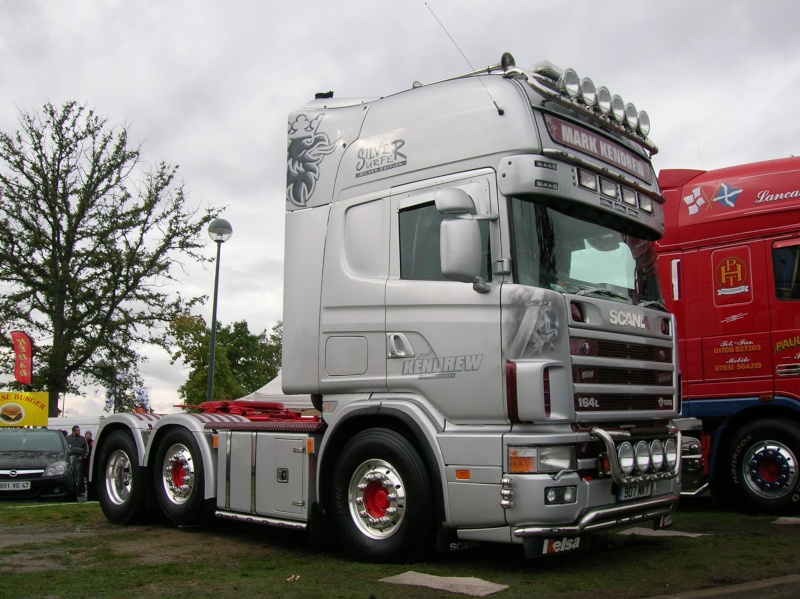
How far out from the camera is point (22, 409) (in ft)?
70.5

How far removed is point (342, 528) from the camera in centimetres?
693

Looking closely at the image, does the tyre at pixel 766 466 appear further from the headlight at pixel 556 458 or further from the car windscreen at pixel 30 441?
the car windscreen at pixel 30 441

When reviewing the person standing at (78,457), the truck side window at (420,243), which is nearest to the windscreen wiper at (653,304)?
the truck side window at (420,243)

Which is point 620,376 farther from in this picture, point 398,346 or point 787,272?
point 787,272

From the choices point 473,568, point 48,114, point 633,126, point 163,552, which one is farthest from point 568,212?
point 48,114

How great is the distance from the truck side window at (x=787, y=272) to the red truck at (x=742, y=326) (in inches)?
0.4

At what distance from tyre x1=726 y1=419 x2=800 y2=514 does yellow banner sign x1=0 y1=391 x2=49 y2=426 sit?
17.2 metres

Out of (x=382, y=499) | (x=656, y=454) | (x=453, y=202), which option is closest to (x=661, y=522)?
(x=656, y=454)

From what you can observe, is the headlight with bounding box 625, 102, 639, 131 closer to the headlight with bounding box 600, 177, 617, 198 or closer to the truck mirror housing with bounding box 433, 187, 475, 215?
the headlight with bounding box 600, 177, 617, 198

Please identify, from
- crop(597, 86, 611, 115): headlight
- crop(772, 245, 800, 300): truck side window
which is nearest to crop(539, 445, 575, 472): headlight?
crop(597, 86, 611, 115): headlight

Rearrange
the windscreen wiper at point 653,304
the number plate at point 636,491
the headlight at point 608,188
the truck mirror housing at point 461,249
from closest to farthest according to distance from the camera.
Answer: the truck mirror housing at point 461,249, the number plate at point 636,491, the headlight at point 608,188, the windscreen wiper at point 653,304

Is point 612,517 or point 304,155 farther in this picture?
point 304,155

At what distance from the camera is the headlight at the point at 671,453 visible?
7.06 metres

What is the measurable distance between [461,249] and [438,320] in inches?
27.1
